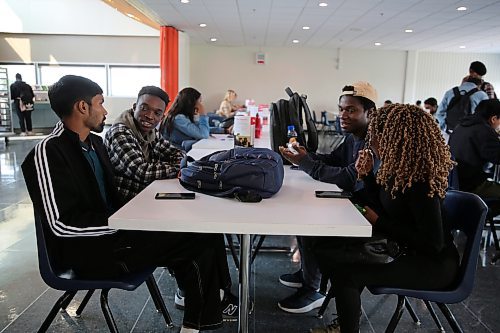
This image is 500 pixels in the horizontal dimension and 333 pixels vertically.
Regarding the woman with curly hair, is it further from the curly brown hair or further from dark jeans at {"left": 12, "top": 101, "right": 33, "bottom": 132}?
dark jeans at {"left": 12, "top": 101, "right": 33, "bottom": 132}

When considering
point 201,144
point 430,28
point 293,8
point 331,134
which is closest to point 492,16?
point 430,28

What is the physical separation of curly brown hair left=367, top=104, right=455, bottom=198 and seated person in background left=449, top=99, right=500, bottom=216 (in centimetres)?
167

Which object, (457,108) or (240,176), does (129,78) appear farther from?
(240,176)

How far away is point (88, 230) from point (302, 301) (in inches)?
48.5

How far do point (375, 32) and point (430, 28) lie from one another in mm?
1157

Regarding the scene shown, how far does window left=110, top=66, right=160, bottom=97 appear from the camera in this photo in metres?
12.8

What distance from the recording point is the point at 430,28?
27.7 ft

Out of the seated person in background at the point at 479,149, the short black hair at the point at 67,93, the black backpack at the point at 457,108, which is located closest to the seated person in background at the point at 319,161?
the short black hair at the point at 67,93

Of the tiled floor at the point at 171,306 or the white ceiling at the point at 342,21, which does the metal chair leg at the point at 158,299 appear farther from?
the white ceiling at the point at 342,21

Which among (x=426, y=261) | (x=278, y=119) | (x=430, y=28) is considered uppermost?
(x=430, y=28)

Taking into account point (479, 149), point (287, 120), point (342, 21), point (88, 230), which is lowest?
point (88, 230)

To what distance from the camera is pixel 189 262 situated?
5.25 feet

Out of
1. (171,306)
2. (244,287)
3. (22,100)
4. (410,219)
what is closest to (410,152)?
(410,219)

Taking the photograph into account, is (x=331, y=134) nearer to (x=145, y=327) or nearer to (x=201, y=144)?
(x=201, y=144)
